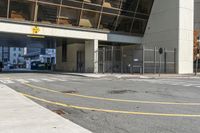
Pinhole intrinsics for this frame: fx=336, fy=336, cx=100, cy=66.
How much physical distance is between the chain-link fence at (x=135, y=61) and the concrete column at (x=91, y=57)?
828mm

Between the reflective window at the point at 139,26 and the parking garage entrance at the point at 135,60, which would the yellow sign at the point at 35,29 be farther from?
the reflective window at the point at 139,26

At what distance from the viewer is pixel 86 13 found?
4091cm

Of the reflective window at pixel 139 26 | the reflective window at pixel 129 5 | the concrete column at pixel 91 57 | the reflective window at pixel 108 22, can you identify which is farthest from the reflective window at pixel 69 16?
the reflective window at pixel 139 26

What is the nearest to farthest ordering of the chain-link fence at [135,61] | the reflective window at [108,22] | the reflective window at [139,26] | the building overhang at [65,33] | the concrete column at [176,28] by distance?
the building overhang at [65,33] → the concrete column at [176,28] → the chain-link fence at [135,61] → the reflective window at [108,22] → the reflective window at [139,26]

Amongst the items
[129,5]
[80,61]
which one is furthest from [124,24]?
[80,61]

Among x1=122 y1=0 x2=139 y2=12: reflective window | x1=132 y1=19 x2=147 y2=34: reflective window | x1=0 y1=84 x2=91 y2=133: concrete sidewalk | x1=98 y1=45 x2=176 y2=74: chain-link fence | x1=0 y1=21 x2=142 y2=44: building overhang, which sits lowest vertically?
x1=0 y1=84 x2=91 y2=133: concrete sidewalk

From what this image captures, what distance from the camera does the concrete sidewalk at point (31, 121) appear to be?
7168 mm

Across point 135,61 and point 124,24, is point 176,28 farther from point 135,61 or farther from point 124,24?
point 124,24

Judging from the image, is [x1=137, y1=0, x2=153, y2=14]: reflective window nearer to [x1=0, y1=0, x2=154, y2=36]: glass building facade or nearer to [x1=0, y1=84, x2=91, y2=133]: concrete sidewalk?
[x1=0, y1=0, x2=154, y2=36]: glass building facade

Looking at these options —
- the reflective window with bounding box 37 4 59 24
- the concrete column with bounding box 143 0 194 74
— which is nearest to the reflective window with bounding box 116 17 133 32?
the concrete column with bounding box 143 0 194 74

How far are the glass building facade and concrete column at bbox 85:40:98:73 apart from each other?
2.47 m

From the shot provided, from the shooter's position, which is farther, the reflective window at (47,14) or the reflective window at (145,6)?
the reflective window at (145,6)

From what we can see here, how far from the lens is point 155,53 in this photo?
132ft

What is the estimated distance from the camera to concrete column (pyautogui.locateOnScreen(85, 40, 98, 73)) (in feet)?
141
